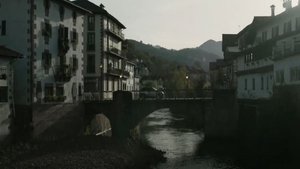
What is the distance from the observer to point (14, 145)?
41.9m

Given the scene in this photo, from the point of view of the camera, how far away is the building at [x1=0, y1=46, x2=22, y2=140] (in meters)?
41.2

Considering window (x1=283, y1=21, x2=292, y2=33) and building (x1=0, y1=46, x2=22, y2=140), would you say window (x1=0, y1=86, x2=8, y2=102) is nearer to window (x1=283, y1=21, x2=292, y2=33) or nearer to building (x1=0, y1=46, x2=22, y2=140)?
building (x1=0, y1=46, x2=22, y2=140)

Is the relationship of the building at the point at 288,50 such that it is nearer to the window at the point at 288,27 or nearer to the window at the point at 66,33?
the window at the point at 288,27

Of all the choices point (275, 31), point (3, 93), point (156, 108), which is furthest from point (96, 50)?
point (3, 93)

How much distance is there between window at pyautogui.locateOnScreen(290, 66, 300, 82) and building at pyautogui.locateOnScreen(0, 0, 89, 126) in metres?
24.9

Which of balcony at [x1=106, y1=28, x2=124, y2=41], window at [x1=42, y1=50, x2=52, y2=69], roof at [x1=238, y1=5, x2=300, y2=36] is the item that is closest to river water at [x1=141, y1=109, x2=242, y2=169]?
window at [x1=42, y1=50, x2=52, y2=69]

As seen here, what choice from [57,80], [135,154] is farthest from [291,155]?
[57,80]

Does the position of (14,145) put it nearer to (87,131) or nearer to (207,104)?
(87,131)

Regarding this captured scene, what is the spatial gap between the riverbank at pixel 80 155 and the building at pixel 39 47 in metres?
4.86

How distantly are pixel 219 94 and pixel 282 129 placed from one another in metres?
19.6

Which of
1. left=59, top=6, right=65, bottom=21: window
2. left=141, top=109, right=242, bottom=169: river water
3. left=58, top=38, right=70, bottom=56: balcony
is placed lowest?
left=141, top=109, right=242, bottom=169: river water

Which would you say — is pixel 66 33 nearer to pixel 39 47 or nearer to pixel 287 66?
pixel 39 47

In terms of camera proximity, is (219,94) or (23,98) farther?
(219,94)

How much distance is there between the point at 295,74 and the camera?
48.9 m
